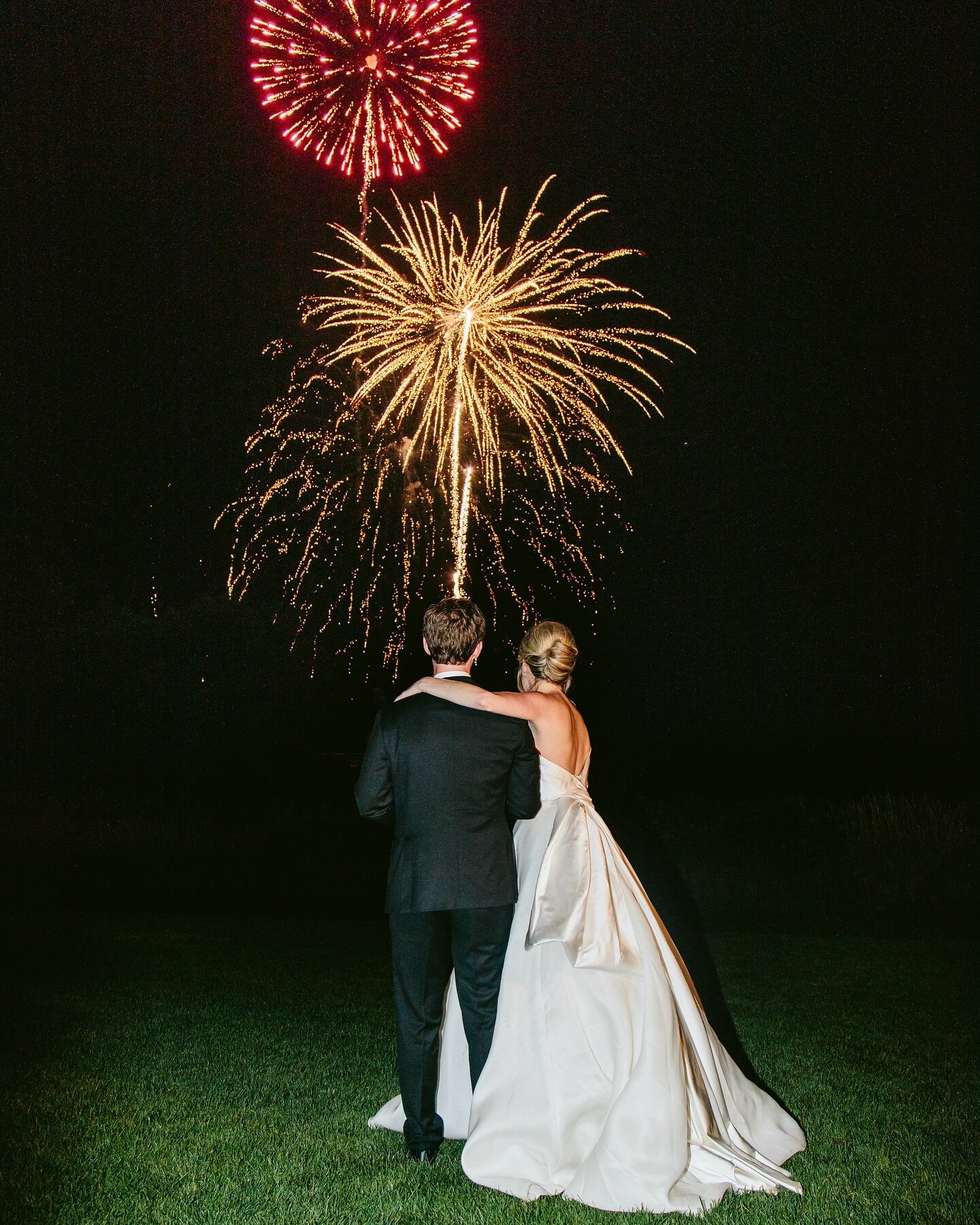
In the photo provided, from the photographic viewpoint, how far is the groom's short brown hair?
439cm

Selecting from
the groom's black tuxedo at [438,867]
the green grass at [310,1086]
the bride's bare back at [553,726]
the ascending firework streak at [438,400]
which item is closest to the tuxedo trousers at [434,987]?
the groom's black tuxedo at [438,867]

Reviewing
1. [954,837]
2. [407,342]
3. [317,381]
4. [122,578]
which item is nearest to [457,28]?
[407,342]

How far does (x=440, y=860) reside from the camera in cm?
429

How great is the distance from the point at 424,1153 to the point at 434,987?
66 centimetres

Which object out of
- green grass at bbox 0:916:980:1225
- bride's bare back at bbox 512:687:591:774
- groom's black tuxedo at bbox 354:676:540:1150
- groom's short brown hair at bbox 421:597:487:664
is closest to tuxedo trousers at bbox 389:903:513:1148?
groom's black tuxedo at bbox 354:676:540:1150

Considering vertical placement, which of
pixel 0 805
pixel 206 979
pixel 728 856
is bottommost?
pixel 0 805

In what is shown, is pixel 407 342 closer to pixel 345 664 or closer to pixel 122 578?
pixel 345 664

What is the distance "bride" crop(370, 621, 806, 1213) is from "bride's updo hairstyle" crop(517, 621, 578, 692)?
15 centimetres

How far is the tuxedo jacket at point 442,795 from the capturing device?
4.29 metres

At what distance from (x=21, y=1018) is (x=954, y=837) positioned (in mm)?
13447

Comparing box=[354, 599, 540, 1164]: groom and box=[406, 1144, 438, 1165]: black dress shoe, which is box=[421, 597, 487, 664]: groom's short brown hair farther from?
box=[406, 1144, 438, 1165]: black dress shoe

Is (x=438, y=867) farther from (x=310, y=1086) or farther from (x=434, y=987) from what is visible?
(x=310, y=1086)

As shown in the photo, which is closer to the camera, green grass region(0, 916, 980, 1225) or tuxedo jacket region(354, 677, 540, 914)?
green grass region(0, 916, 980, 1225)

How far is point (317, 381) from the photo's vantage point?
53.1 feet
